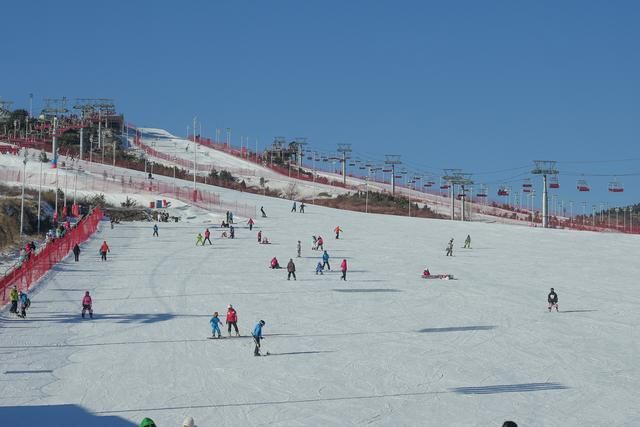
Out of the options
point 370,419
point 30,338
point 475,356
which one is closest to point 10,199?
point 30,338

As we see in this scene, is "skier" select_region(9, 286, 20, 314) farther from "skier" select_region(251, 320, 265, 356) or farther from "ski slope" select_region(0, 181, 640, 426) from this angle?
"skier" select_region(251, 320, 265, 356)

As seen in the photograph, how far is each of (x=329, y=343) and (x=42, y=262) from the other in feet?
48.4

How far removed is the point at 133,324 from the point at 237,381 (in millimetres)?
7273

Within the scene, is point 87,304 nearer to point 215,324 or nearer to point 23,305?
point 23,305

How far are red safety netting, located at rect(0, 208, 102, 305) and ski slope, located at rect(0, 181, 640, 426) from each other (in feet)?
1.81

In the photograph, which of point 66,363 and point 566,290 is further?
point 566,290

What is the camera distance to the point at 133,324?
27.0m

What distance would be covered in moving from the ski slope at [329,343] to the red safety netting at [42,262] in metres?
0.55

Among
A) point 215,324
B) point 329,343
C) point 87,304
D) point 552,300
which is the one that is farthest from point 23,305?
point 552,300

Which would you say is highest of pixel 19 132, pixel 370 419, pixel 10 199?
pixel 19 132

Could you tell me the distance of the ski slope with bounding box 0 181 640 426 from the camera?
18.7 metres

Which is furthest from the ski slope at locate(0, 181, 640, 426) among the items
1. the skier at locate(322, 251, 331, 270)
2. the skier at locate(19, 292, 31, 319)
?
the skier at locate(322, 251, 331, 270)

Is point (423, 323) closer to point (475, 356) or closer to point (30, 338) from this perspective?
point (475, 356)

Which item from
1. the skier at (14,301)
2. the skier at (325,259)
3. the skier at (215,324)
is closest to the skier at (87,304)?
the skier at (14,301)
